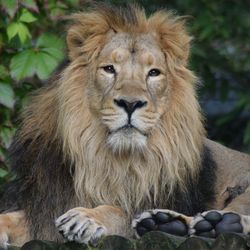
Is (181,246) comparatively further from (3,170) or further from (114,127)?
(3,170)

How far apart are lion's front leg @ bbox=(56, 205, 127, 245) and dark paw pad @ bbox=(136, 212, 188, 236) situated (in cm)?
15

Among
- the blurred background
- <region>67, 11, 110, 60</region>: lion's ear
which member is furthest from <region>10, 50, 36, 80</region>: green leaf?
<region>67, 11, 110, 60</region>: lion's ear

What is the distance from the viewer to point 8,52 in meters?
6.79

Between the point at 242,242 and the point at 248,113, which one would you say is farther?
the point at 248,113

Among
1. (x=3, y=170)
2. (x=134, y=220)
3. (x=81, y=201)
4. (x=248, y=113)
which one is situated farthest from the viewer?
(x=248, y=113)

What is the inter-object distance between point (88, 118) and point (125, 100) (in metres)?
0.33

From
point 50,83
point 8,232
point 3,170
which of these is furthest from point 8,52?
point 8,232

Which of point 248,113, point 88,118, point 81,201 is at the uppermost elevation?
point 88,118

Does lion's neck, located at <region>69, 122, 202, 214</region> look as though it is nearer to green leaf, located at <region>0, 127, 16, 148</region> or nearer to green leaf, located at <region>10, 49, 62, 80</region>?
green leaf, located at <region>10, 49, 62, 80</region>

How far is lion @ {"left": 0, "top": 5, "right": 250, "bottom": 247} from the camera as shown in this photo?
532 centimetres

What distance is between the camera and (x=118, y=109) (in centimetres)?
521

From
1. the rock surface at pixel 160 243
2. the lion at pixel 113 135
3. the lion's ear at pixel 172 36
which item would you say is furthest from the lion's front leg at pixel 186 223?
the lion's ear at pixel 172 36

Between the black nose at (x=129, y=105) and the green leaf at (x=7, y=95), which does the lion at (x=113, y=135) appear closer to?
the black nose at (x=129, y=105)

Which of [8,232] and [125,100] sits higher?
[125,100]
